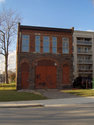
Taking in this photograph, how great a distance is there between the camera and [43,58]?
23969 mm

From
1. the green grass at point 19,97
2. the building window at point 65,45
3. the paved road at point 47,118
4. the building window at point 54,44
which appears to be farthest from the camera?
the building window at point 65,45

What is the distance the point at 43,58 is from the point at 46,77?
9.92 feet

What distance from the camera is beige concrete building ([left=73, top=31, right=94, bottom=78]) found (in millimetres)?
48969

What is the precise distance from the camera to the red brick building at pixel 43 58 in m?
23.3

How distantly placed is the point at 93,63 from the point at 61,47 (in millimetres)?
28177

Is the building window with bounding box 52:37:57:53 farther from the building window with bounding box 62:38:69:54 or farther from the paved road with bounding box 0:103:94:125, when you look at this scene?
the paved road with bounding box 0:103:94:125

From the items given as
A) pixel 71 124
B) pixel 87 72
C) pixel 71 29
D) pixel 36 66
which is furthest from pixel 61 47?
pixel 87 72

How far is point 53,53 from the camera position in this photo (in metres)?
24.4

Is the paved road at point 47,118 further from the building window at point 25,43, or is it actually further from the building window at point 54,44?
the building window at point 54,44

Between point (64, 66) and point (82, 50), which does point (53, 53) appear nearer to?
point (64, 66)

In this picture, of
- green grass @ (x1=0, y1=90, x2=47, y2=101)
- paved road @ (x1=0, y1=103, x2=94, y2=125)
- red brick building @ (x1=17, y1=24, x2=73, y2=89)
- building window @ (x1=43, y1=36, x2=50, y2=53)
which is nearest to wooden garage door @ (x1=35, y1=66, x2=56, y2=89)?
red brick building @ (x1=17, y1=24, x2=73, y2=89)

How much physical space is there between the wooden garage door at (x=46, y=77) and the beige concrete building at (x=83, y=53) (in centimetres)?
2550

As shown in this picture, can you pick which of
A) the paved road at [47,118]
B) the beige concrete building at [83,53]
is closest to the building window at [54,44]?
the paved road at [47,118]

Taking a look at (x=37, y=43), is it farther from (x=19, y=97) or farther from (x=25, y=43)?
(x=19, y=97)
